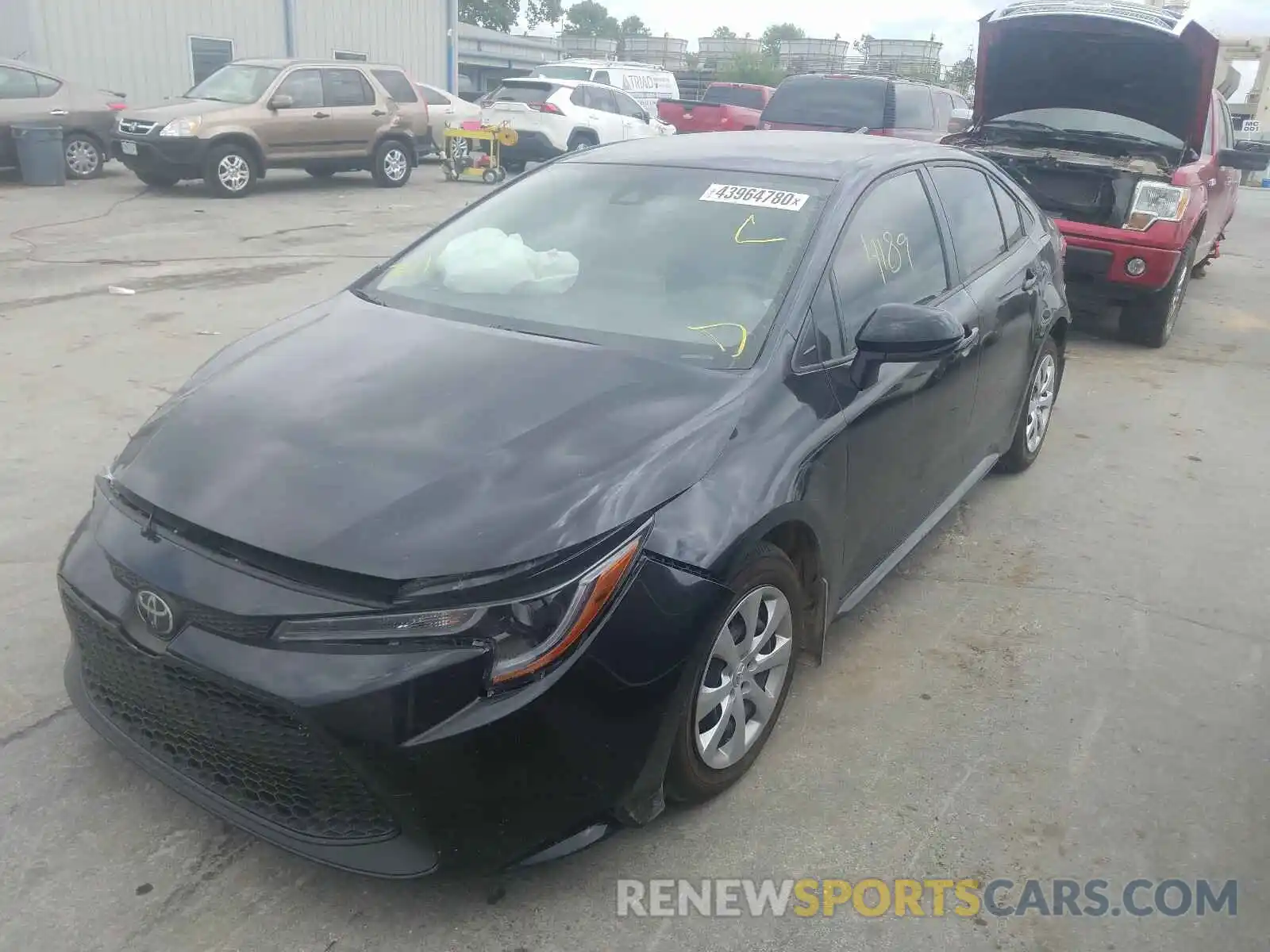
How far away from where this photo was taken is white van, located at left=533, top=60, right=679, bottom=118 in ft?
76.6

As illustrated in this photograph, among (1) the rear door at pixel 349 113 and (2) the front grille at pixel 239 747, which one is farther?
(1) the rear door at pixel 349 113

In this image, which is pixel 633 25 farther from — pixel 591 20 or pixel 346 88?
pixel 346 88

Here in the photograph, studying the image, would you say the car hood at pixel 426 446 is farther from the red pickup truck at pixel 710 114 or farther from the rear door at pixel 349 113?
the red pickup truck at pixel 710 114

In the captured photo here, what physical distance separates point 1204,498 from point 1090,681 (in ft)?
7.26

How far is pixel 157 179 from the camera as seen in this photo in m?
14.6

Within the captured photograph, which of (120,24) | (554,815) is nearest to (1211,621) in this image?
(554,815)

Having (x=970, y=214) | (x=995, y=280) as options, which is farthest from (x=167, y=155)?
(x=995, y=280)

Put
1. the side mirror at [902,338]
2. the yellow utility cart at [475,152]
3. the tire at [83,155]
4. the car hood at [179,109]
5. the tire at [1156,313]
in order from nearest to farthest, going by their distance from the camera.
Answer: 1. the side mirror at [902,338]
2. the tire at [1156,313]
3. the car hood at [179,109]
4. the tire at [83,155]
5. the yellow utility cart at [475,152]

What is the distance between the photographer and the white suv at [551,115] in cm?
1859

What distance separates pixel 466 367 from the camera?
3074 mm

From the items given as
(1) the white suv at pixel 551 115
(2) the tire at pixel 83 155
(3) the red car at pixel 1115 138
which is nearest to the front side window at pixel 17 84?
(2) the tire at pixel 83 155

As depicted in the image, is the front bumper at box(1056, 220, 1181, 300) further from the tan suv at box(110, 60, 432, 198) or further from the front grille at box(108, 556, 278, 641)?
the tan suv at box(110, 60, 432, 198)

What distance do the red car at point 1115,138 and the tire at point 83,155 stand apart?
1208cm

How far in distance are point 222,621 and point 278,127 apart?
14167 millimetres
